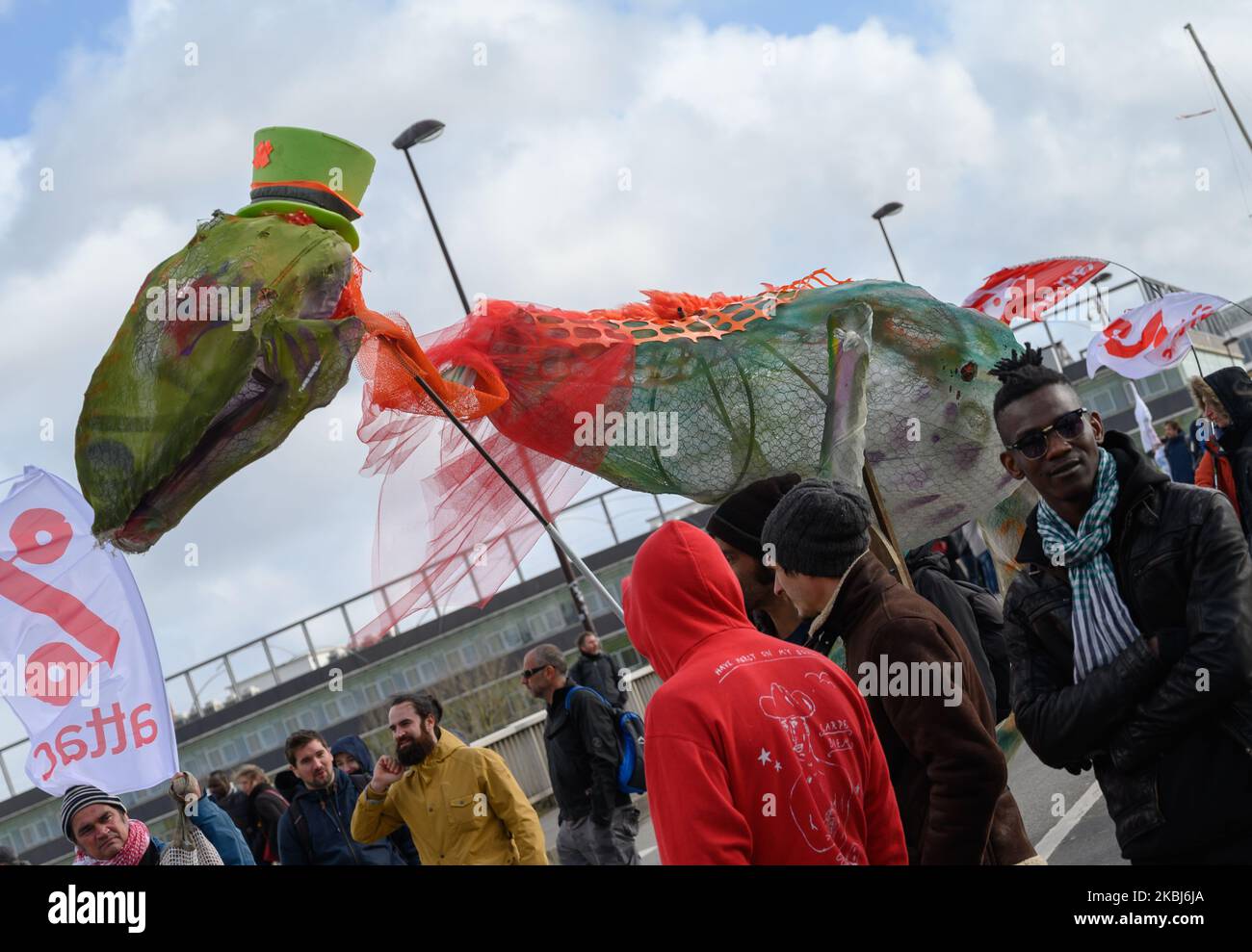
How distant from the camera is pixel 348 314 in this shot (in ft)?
14.5

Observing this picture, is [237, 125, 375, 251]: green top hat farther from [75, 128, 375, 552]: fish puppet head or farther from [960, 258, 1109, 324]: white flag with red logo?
[960, 258, 1109, 324]: white flag with red logo

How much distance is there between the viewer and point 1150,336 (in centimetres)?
1116

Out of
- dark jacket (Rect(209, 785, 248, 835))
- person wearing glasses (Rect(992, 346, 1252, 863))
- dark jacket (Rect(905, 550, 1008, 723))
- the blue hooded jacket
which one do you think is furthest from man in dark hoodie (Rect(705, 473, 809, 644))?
dark jacket (Rect(209, 785, 248, 835))

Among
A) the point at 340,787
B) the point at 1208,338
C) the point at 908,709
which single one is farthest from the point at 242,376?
the point at 1208,338

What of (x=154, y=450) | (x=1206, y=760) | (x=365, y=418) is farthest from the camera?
(x=365, y=418)

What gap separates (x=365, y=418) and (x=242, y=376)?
28.9 inches

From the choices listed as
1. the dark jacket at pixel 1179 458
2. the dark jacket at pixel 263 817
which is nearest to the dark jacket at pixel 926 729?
the dark jacket at pixel 263 817

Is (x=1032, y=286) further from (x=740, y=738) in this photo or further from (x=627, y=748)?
(x=740, y=738)

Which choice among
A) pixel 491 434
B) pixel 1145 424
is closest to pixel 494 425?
pixel 491 434

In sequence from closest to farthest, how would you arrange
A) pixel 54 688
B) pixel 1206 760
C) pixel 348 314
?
pixel 1206 760
pixel 348 314
pixel 54 688

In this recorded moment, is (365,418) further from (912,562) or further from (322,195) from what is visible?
(912,562)

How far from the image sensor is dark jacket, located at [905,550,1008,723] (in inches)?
176

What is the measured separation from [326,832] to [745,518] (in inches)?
148

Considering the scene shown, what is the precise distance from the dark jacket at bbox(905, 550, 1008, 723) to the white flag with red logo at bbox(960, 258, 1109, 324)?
6.89 ft
